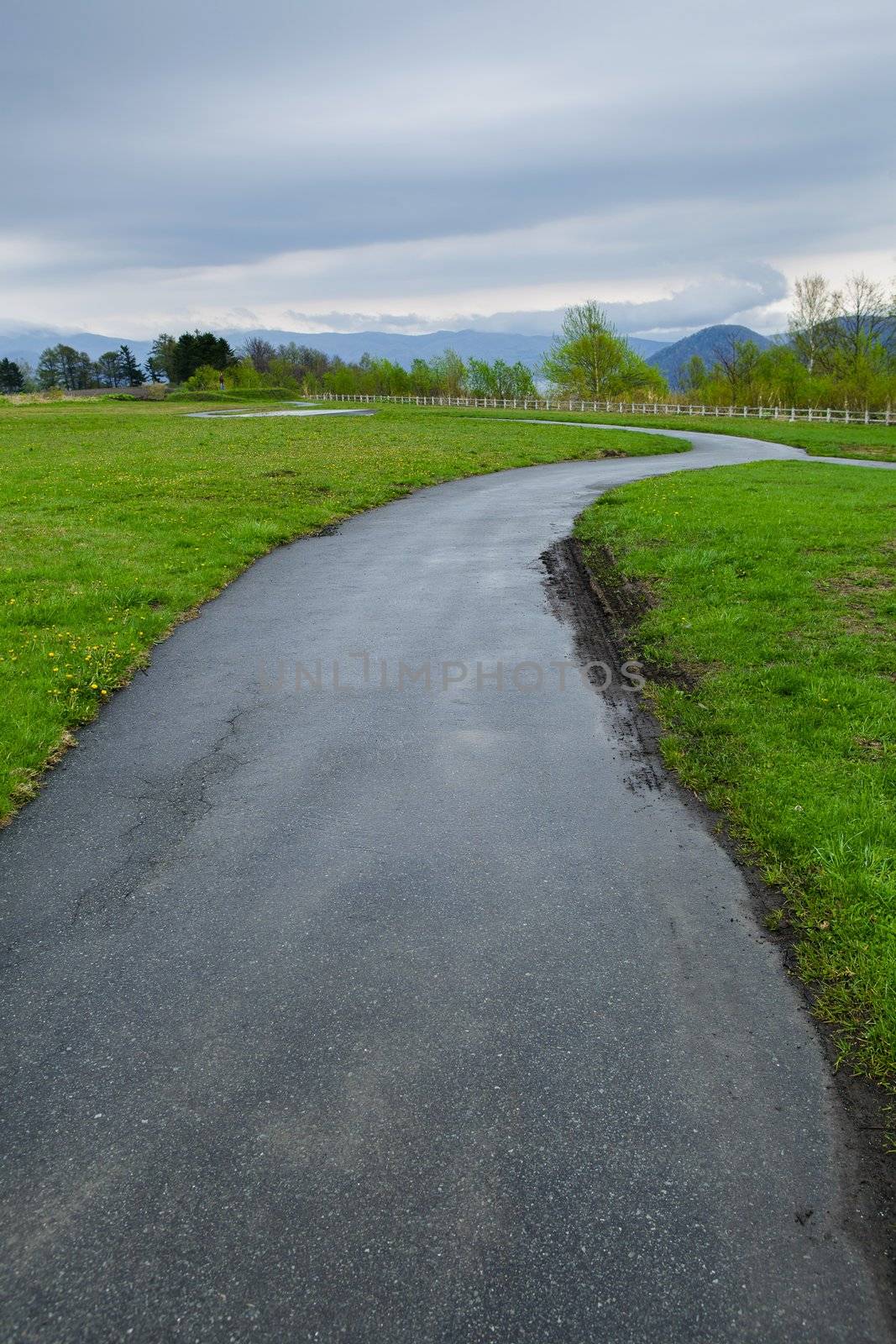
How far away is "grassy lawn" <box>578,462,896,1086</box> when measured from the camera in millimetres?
4227

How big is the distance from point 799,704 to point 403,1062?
522 cm

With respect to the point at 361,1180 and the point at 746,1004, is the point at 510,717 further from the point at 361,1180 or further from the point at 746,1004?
the point at 361,1180

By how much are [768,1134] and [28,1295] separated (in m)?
2.75

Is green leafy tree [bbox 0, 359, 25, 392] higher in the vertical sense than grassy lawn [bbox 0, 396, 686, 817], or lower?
higher

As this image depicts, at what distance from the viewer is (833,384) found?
6412 centimetres

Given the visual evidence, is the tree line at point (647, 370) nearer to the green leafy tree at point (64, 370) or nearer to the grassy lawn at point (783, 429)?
the grassy lawn at point (783, 429)

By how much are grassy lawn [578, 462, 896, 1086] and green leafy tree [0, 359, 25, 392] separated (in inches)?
5162

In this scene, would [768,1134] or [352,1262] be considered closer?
[352,1262]

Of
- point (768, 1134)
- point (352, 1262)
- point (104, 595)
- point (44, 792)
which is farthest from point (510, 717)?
point (104, 595)

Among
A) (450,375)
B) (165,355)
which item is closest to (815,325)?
(450,375)

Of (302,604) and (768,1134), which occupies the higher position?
(302,604)

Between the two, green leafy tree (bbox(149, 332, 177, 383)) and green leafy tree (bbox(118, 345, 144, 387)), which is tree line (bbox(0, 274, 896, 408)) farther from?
green leafy tree (bbox(118, 345, 144, 387))

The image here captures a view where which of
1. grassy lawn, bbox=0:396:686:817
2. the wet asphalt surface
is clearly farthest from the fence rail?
the wet asphalt surface

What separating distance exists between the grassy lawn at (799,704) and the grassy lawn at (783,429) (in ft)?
81.8
